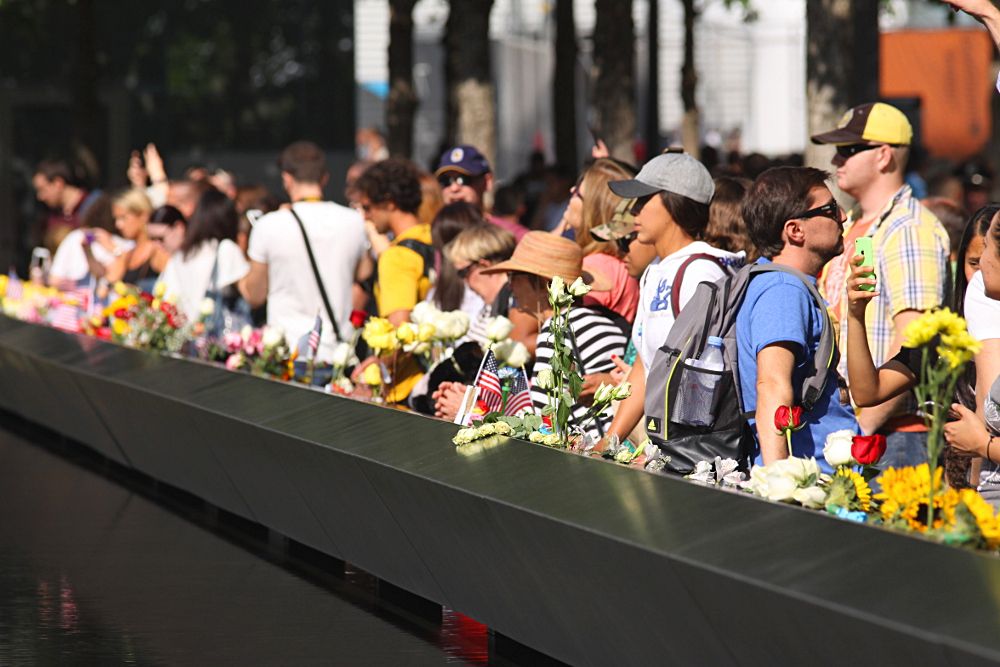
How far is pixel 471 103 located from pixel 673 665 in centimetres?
1409

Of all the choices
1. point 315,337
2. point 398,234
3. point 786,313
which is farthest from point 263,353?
point 786,313

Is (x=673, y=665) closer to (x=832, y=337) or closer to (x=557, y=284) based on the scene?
(x=832, y=337)

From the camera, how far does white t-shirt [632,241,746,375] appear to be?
727cm

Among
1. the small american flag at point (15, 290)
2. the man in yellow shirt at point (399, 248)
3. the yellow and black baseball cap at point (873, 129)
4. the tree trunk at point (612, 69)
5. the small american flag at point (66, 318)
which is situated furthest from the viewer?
the tree trunk at point (612, 69)

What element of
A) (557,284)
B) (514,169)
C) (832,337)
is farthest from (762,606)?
(514,169)

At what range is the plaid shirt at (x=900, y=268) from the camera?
300 inches

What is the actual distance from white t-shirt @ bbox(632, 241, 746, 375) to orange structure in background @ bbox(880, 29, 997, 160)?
36751 millimetres

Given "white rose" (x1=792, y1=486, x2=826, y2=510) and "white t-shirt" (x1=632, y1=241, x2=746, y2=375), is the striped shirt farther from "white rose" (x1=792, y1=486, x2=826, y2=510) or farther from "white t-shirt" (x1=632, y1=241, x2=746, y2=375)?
"white rose" (x1=792, y1=486, x2=826, y2=510)

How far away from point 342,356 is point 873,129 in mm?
3270

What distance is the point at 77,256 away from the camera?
54.3 feet

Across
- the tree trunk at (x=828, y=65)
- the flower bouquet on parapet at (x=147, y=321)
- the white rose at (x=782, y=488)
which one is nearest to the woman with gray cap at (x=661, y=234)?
the white rose at (x=782, y=488)

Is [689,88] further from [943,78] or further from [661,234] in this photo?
[661,234]

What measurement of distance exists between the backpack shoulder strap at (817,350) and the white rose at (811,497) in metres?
0.74

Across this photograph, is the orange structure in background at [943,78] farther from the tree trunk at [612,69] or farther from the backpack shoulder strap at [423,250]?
the backpack shoulder strap at [423,250]
